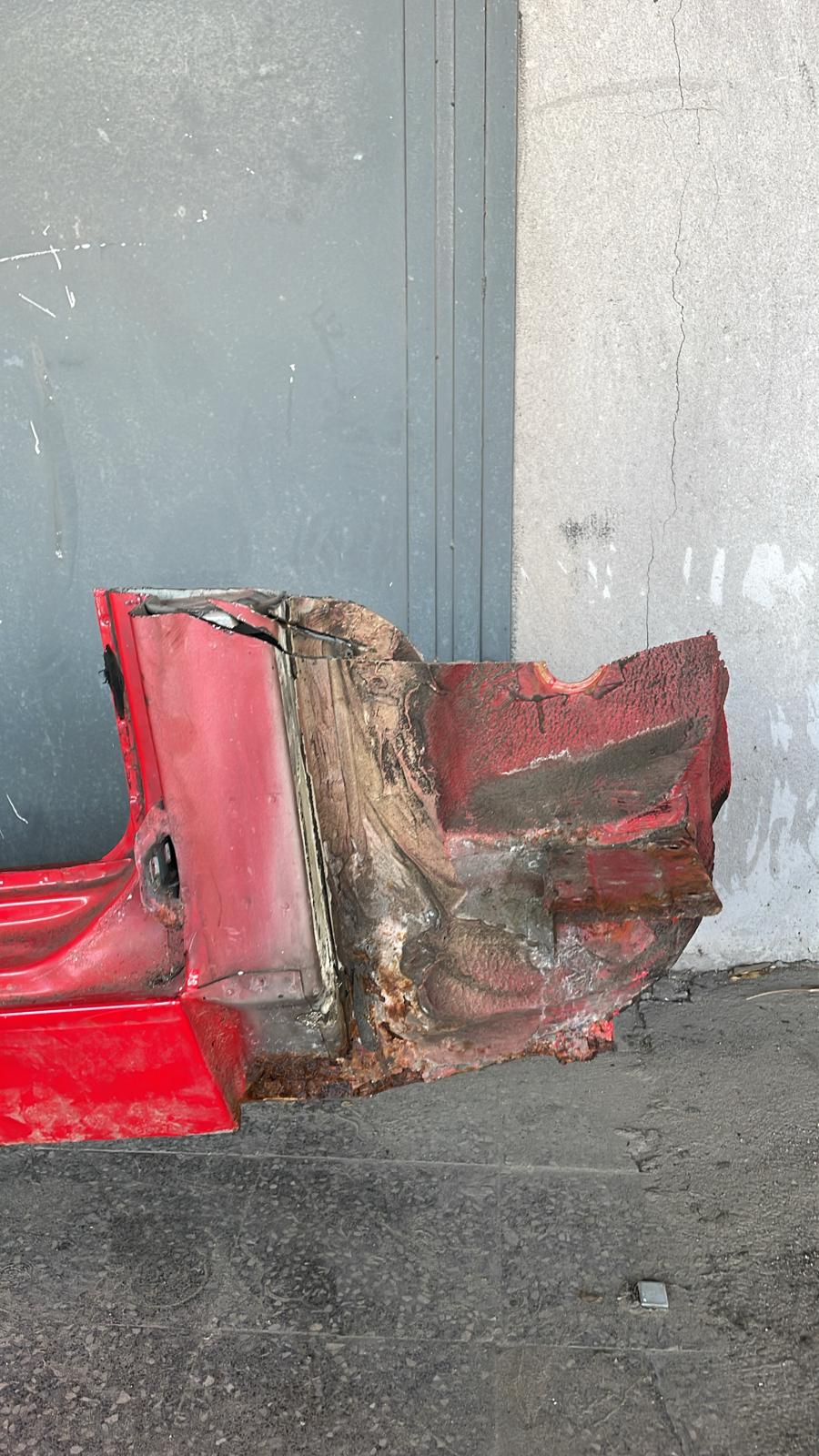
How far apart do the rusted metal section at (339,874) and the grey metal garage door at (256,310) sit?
3.34 ft

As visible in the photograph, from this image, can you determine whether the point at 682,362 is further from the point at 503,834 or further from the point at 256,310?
the point at 503,834

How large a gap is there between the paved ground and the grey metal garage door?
1200mm

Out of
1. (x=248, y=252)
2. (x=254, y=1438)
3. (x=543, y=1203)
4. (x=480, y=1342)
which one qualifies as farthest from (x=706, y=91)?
(x=254, y=1438)

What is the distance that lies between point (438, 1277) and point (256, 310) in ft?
6.94

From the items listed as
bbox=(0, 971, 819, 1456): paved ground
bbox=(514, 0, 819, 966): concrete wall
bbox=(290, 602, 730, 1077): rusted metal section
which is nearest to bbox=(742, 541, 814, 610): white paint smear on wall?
bbox=(514, 0, 819, 966): concrete wall

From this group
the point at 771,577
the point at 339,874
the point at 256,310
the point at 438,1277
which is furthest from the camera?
the point at 771,577

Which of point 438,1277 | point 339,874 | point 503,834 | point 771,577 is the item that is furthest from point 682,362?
point 438,1277

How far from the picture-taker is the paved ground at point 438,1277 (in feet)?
4.68

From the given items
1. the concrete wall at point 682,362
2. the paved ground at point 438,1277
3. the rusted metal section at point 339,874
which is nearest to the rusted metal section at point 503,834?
the rusted metal section at point 339,874

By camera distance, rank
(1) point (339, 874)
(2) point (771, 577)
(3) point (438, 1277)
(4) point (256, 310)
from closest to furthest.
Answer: (1) point (339, 874) → (3) point (438, 1277) → (4) point (256, 310) → (2) point (771, 577)

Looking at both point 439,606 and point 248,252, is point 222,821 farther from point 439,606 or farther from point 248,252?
point 248,252

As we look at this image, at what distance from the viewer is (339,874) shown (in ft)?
4.82

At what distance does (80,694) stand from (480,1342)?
1.81 m

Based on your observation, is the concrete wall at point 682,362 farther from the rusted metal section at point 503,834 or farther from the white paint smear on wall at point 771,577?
the rusted metal section at point 503,834
